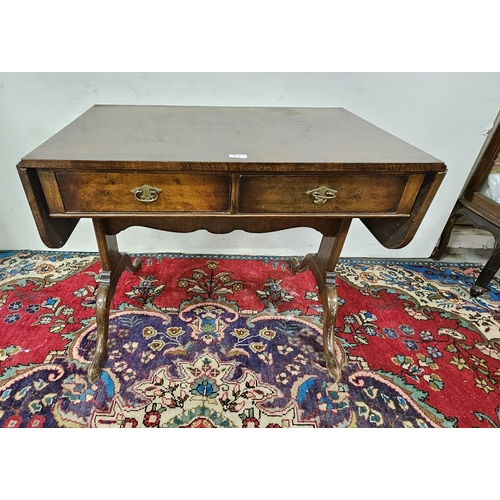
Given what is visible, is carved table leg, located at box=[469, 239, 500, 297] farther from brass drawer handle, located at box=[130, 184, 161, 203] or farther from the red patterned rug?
brass drawer handle, located at box=[130, 184, 161, 203]

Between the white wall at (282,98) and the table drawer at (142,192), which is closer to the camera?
the table drawer at (142,192)

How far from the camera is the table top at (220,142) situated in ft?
2.68

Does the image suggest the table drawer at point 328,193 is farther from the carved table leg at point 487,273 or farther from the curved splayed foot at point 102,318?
the carved table leg at point 487,273

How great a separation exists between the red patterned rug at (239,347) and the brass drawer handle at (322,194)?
30.9 inches

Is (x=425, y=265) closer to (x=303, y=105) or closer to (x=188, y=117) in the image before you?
(x=303, y=105)

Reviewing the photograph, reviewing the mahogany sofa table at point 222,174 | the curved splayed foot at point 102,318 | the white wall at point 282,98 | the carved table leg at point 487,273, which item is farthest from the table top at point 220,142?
the carved table leg at point 487,273

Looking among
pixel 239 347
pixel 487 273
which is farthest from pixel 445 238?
pixel 239 347

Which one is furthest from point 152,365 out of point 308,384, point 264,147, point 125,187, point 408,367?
point 408,367

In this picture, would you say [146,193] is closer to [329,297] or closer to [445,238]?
[329,297]

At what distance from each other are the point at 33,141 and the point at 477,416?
7.51 ft

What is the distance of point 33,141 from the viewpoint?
159 centimetres

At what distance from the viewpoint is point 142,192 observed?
87 centimetres

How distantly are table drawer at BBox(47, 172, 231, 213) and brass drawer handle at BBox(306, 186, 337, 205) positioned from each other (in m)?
0.24

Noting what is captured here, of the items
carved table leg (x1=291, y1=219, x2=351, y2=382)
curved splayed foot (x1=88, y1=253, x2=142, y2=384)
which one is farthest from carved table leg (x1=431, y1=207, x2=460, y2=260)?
curved splayed foot (x1=88, y1=253, x2=142, y2=384)
